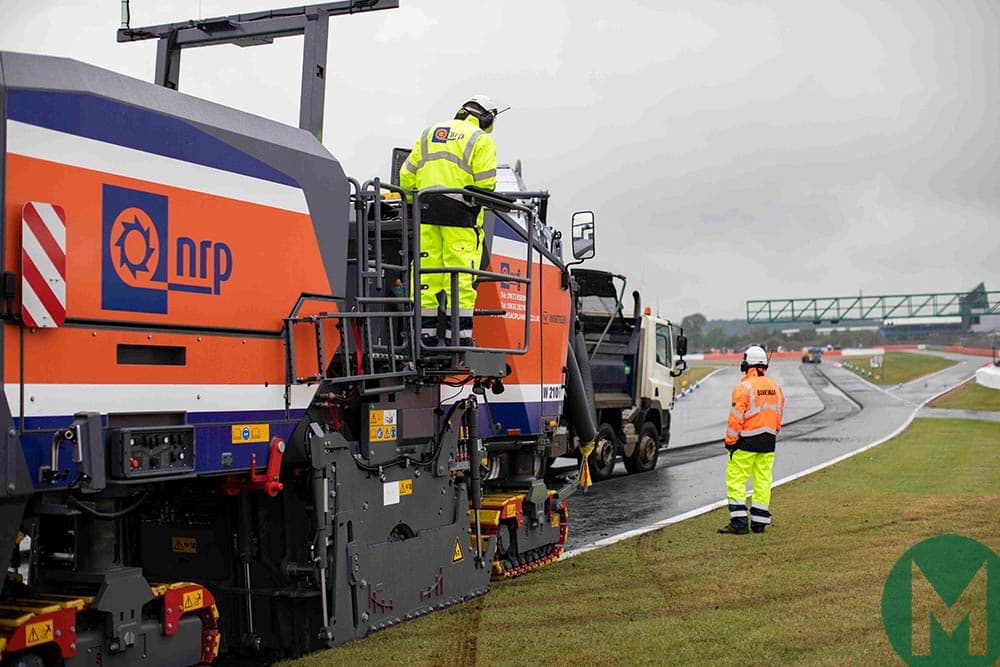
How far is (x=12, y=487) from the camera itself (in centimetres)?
420

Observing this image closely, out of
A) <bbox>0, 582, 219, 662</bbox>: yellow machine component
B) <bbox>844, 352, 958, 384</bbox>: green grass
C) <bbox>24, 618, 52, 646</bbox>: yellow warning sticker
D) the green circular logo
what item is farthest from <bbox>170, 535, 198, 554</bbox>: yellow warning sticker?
<bbox>844, 352, 958, 384</bbox>: green grass

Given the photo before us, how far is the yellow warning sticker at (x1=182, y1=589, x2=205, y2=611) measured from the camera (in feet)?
16.9

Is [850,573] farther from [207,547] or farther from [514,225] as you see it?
[207,547]

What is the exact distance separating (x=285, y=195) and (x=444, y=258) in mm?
1469

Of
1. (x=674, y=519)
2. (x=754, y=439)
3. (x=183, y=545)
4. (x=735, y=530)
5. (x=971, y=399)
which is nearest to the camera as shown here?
(x=183, y=545)

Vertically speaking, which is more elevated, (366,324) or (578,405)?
(366,324)

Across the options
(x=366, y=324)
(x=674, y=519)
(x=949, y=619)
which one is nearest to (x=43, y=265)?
(x=366, y=324)

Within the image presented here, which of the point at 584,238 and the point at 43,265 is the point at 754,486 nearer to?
the point at 584,238

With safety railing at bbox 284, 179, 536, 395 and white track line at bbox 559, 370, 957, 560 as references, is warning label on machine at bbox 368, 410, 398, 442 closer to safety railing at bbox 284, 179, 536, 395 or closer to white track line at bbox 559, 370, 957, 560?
safety railing at bbox 284, 179, 536, 395

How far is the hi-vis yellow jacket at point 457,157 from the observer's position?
22.8 feet

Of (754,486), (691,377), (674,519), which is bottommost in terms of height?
(674,519)

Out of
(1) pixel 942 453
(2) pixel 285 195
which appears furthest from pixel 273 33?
(1) pixel 942 453

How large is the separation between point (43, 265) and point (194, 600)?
187cm

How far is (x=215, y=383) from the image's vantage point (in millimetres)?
5176
